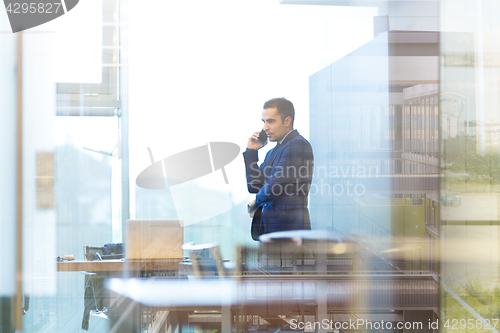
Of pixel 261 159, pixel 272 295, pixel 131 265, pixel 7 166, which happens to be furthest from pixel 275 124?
pixel 7 166

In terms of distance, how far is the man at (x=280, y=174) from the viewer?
209 cm

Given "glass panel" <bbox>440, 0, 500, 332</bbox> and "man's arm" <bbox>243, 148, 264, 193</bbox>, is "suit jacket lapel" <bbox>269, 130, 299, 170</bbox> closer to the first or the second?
"man's arm" <bbox>243, 148, 264, 193</bbox>

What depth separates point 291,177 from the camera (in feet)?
6.96

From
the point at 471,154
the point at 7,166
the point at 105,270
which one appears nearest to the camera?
the point at 7,166

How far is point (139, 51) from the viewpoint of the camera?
2037mm

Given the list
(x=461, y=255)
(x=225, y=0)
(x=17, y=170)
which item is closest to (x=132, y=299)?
(x=17, y=170)

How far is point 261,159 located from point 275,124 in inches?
7.6

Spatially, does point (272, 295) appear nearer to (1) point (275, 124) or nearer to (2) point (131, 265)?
(2) point (131, 265)

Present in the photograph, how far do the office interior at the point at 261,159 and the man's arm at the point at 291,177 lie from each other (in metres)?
0.06

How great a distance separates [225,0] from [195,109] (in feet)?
1.88

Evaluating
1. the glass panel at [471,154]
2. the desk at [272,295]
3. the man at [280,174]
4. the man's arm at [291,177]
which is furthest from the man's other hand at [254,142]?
the glass panel at [471,154]

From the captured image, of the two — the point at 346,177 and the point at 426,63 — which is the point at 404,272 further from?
the point at 426,63

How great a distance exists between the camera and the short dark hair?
81.5 inches

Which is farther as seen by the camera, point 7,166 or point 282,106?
point 282,106
